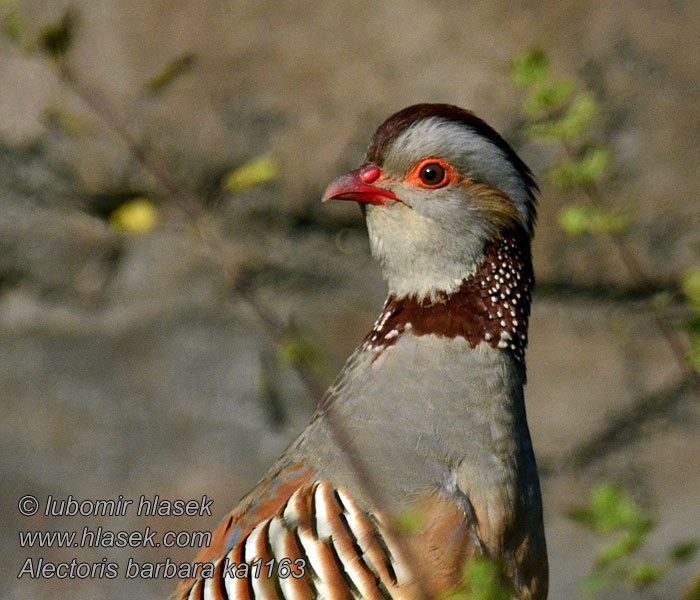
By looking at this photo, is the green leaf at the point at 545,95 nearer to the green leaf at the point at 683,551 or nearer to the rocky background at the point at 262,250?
the green leaf at the point at 683,551

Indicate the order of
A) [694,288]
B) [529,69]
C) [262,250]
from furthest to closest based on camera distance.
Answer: [262,250], [529,69], [694,288]

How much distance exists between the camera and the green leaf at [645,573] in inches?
64.9

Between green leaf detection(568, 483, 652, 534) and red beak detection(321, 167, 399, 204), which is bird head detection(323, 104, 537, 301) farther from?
green leaf detection(568, 483, 652, 534)

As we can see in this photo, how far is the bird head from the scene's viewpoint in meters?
2.79

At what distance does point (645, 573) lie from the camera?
1651 mm

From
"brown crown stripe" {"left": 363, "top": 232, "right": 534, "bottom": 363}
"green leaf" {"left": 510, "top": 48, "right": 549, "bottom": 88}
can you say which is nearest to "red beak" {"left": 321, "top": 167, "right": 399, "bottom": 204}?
"brown crown stripe" {"left": 363, "top": 232, "right": 534, "bottom": 363}

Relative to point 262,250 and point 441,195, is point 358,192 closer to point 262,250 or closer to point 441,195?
point 441,195

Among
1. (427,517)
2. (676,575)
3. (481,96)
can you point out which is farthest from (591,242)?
(427,517)

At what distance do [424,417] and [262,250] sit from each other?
77.1 inches

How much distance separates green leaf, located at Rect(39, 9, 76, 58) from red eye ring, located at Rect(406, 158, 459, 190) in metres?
1.36

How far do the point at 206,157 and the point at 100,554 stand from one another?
78.6 inches

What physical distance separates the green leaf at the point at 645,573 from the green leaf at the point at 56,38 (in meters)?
1.30

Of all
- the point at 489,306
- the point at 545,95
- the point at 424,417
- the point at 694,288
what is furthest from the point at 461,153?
the point at 694,288

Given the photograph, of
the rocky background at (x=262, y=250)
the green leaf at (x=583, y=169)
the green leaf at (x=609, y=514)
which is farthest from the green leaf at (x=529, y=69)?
the rocky background at (x=262, y=250)
